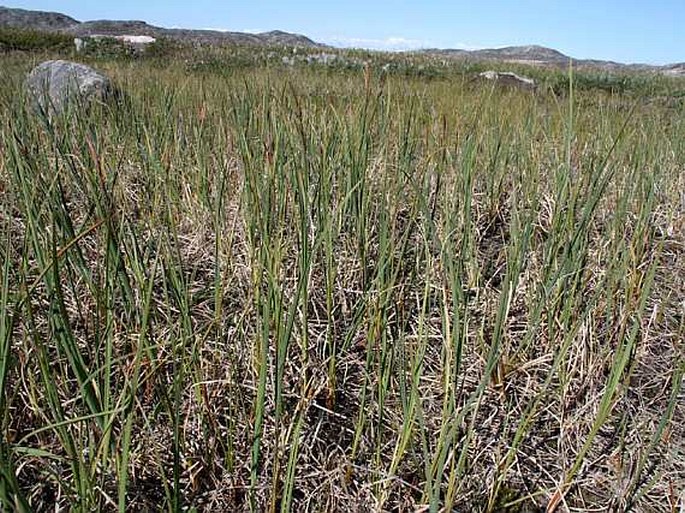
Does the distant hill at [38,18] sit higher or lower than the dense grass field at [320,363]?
higher

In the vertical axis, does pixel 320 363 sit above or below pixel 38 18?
below

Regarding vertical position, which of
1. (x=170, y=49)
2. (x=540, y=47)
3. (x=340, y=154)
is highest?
(x=540, y=47)

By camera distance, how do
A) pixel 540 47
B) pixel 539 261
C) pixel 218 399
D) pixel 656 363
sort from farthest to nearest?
pixel 540 47
pixel 539 261
pixel 656 363
pixel 218 399

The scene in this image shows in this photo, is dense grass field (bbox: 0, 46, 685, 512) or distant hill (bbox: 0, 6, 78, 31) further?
distant hill (bbox: 0, 6, 78, 31)

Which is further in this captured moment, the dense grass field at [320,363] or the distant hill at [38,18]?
the distant hill at [38,18]

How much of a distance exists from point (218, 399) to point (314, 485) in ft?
0.76

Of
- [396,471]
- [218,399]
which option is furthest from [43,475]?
[396,471]

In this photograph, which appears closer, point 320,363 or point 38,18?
point 320,363

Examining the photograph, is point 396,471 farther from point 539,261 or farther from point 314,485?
point 539,261

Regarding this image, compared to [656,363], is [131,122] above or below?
above

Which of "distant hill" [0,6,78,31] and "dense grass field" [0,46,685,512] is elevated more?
"distant hill" [0,6,78,31]

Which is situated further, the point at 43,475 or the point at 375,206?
the point at 375,206

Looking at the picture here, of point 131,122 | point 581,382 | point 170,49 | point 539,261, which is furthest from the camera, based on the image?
point 170,49

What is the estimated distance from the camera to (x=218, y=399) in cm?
95
